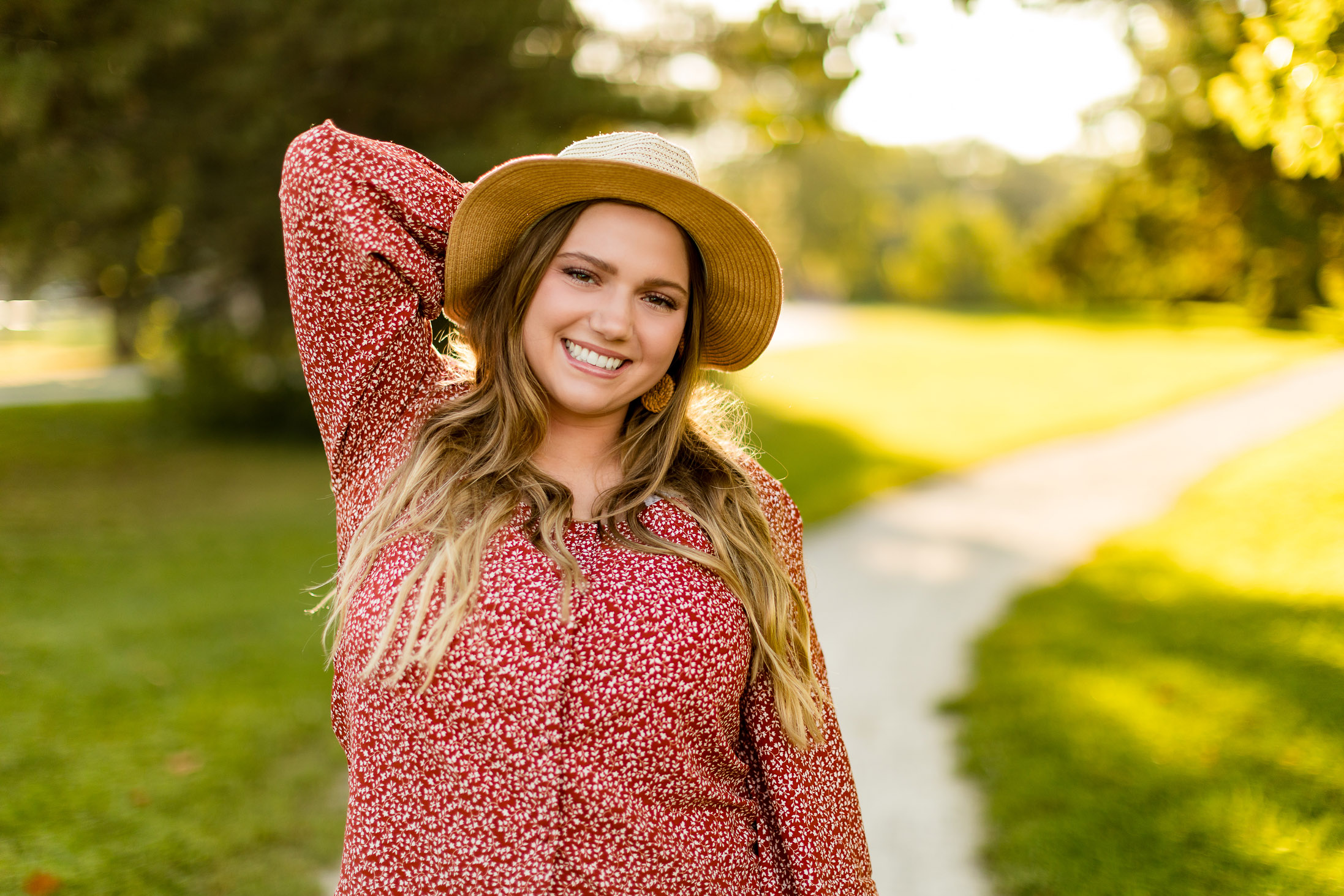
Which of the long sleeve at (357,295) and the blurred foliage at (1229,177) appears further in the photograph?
the blurred foliage at (1229,177)

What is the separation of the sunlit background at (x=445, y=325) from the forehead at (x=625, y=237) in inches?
82.0

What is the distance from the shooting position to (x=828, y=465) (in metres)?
11.1

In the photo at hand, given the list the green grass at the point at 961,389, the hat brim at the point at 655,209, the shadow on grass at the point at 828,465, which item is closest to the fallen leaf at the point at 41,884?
the hat brim at the point at 655,209

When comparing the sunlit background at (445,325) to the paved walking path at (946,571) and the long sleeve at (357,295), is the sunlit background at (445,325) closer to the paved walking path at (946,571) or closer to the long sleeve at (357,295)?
the paved walking path at (946,571)

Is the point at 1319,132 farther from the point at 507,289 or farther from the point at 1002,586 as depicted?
the point at 1002,586

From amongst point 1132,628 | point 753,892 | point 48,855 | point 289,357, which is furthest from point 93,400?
point 753,892

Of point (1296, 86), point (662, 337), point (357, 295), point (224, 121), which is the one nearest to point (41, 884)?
point (357, 295)

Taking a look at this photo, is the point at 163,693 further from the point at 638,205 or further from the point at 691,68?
the point at 691,68

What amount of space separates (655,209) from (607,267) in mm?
155

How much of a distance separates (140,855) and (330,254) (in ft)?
8.66

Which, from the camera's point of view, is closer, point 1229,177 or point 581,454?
point 581,454

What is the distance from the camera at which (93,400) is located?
15.7m

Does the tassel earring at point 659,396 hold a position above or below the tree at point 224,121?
below

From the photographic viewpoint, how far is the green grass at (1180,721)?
3283 mm
